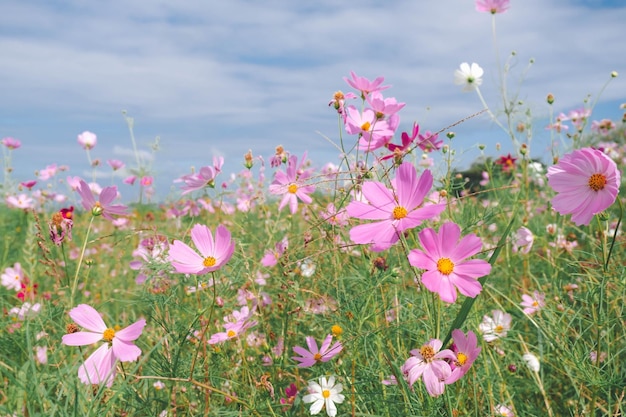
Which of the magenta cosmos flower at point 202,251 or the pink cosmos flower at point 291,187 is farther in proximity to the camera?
the pink cosmos flower at point 291,187

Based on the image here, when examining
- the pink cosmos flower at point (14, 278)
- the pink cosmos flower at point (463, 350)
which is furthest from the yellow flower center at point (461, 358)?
the pink cosmos flower at point (14, 278)

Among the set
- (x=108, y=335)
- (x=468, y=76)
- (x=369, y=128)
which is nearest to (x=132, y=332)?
(x=108, y=335)

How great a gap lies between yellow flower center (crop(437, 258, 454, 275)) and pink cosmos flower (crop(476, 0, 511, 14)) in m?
1.86

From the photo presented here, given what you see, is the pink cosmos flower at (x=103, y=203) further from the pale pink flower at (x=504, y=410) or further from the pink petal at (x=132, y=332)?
the pale pink flower at (x=504, y=410)

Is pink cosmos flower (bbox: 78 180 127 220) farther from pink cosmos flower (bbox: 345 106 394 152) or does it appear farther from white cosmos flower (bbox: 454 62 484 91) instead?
white cosmos flower (bbox: 454 62 484 91)

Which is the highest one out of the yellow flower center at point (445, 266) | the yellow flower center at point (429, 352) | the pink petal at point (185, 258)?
the yellow flower center at point (445, 266)

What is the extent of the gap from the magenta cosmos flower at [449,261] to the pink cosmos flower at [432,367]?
12cm

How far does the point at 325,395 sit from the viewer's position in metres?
1.08

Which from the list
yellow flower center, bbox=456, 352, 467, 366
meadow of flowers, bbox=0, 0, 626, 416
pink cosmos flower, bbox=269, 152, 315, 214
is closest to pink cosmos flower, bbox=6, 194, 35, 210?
meadow of flowers, bbox=0, 0, 626, 416

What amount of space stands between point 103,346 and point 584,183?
861mm

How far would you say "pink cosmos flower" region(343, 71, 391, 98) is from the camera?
1.27 meters

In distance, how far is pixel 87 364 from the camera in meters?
0.88

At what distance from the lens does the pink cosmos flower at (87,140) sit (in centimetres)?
333

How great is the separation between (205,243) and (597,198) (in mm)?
684
